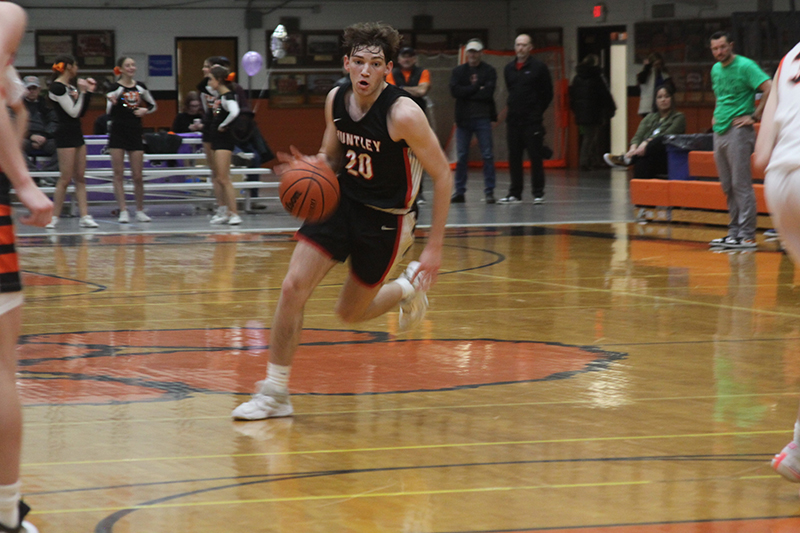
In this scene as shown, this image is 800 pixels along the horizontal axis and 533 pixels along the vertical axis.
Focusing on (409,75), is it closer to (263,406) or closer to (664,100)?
(664,100)

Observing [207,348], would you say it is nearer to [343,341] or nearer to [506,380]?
[343,341]

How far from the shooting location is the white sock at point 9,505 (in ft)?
9.56

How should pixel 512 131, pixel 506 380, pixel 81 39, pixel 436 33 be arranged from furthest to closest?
pixel 436 33
pixel 81 39
pixel 512 131
pixel 506 380

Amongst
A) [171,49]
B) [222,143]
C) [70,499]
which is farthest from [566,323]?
[171,49]

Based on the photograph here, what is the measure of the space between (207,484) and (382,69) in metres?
1.80

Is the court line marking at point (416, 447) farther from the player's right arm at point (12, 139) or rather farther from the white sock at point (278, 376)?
the player's right arm at point (12, 139)

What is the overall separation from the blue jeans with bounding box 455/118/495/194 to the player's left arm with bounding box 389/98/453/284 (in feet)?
33.5

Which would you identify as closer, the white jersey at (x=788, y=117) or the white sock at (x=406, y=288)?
the white jersey at (x=788, y=117)

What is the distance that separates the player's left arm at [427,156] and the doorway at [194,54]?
66.6ft

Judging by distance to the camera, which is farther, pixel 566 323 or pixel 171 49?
pixel 171 49

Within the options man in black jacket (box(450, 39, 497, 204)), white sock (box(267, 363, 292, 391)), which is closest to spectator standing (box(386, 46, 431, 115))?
man in black jacket (box(450, 39, 497, 204))

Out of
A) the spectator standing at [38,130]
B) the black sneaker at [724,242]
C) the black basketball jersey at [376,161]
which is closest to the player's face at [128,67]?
the spectator standing at [38,130]

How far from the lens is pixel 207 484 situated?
347cm

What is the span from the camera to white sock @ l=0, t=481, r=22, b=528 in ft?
9.56
